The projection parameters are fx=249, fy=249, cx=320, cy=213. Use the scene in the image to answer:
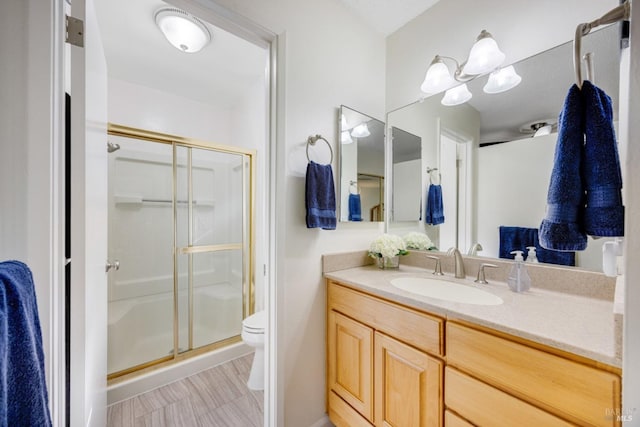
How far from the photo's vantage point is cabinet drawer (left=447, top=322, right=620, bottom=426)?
1.96 feet

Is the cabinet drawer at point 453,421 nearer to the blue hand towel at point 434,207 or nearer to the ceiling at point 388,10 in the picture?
the blue hand towel at point 434,207

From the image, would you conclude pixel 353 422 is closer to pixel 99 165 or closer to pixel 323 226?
pixel 323 226

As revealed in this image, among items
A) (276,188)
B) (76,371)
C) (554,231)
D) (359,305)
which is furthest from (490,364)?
(76,371)

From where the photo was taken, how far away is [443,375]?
90 centimetres

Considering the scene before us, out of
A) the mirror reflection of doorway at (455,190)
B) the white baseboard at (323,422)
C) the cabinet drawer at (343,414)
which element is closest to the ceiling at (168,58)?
the mirror reflection of doorway at (455,190)

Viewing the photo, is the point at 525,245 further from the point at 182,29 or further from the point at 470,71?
the point at 182,29

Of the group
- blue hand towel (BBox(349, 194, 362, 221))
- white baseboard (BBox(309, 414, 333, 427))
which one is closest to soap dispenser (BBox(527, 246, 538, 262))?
blue hand towel (BBox(349, 194, 362, 221))

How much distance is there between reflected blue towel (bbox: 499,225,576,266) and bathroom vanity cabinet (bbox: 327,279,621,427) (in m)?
0.61

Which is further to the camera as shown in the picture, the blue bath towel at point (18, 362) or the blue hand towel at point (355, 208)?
the blue hand towel at point (355, 208)

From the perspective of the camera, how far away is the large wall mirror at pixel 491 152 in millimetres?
1073

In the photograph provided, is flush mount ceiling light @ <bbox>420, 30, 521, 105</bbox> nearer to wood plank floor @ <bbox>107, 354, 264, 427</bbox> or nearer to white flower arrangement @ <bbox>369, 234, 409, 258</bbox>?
white flower arrangement @ <bbox>369, 234, 409, 258</bbox>

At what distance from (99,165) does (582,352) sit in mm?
1720

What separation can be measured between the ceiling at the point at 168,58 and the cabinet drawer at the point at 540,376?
1.66 m

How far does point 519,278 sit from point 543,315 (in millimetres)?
311
